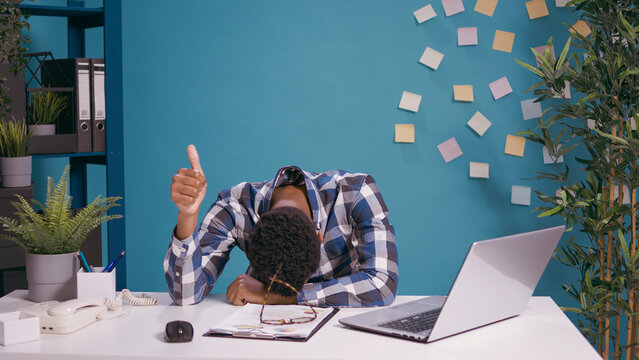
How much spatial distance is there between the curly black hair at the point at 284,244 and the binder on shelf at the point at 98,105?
140cm

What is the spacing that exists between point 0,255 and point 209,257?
1.03m

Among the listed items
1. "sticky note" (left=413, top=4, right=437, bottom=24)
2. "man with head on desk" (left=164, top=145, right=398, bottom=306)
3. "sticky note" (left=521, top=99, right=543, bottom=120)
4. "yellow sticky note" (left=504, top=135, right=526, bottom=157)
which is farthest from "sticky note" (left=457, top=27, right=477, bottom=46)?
"man with head on desk" (left=164, top=145, right=398, bottom=306)

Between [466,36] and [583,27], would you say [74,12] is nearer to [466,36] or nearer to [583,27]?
[466,36]

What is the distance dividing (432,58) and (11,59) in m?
1.83

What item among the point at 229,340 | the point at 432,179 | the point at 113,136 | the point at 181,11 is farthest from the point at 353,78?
the point at 229,340

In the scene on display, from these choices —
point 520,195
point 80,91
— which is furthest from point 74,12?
point 520,195

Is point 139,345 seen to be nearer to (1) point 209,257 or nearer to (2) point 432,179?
(1) point 209,257

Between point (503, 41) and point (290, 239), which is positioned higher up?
point (503, 41)

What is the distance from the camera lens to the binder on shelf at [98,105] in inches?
98.2

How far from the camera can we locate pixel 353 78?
302 centimetres

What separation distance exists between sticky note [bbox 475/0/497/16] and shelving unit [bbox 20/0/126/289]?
64.0 inches

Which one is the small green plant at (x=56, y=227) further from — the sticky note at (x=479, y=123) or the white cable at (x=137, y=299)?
the sticky note at (x=479, y=123)

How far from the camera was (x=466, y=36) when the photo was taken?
293 cm

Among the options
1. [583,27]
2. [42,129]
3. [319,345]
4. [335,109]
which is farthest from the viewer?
[335,109]
